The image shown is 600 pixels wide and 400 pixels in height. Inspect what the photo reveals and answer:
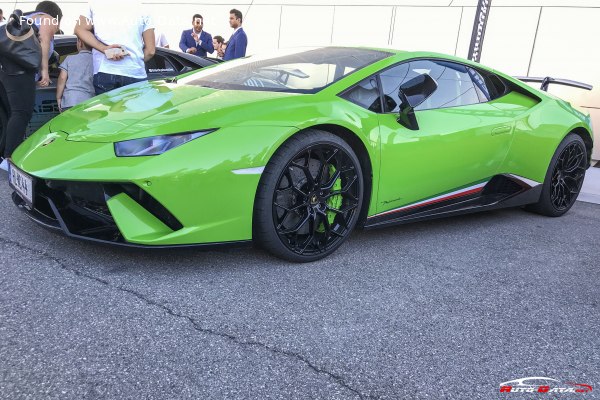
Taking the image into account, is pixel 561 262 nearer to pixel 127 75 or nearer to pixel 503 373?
pixel 503 373

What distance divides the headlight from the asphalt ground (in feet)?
1.82

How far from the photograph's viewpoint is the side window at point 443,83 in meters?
3.23

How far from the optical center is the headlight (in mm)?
2467

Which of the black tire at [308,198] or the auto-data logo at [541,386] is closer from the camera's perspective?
the auto-data logo at [541,386]

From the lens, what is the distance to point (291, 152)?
2.70 meters

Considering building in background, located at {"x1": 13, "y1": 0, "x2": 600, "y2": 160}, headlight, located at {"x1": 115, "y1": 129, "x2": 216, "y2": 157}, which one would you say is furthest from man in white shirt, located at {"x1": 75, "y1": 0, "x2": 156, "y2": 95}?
building in background, located at {"x1": 13, "y1": 0, "x2": 600, "y2": 160}

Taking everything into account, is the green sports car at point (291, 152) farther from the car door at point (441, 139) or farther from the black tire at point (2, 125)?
the black tire at point (2, 125)

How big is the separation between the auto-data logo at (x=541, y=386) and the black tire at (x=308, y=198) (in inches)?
48.1

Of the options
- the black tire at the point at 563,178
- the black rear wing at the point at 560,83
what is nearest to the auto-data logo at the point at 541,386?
the black tire at the point at 563,178

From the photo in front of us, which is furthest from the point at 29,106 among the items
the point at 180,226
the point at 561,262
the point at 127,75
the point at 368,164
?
the point at 561,262

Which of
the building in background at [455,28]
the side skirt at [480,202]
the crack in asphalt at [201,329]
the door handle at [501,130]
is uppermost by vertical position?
the building in background at [455,28]

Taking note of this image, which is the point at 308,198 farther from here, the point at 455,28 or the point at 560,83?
the point at 455,28

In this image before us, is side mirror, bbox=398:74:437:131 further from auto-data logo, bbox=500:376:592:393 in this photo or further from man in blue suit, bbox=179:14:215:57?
man in blue suit, bbox=179:14:215:57

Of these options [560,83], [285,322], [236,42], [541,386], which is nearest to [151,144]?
[285,322]
